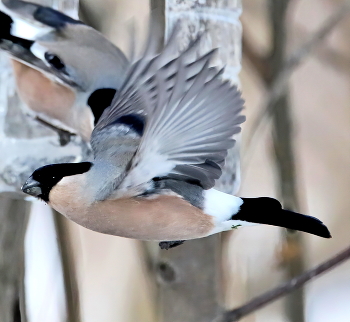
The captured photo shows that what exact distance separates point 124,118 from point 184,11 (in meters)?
0.31

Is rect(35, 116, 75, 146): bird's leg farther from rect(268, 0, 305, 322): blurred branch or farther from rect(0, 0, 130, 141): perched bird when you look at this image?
rect(268, 0, 305, 322): blurred branch

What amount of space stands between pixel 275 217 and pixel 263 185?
2.56 feet

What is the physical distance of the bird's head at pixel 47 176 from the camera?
73cm

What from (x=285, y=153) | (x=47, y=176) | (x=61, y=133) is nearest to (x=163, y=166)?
(x=47, y=176)

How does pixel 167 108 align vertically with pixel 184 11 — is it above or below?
below

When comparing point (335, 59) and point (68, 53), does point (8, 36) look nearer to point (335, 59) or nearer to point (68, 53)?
point (68, 53)

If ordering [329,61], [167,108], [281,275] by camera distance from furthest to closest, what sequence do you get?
[329,61] → [281,275] → [167,108]

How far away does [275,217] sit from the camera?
2.66 feet

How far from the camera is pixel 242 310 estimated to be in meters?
0.65

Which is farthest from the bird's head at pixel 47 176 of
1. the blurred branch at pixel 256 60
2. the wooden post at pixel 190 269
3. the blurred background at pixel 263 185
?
the blurred branch at pixel 256 60

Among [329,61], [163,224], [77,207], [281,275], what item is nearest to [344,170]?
[329,61]

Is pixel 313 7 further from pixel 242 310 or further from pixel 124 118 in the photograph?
pixel 242 310

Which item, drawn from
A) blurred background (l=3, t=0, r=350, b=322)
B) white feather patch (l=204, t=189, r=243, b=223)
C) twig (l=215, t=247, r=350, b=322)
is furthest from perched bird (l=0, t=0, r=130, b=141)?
twig (l=215, t=247, r=350, b=322)

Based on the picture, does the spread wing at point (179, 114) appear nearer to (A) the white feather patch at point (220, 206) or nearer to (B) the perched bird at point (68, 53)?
(A) the white feather patch at point (220, 206)
